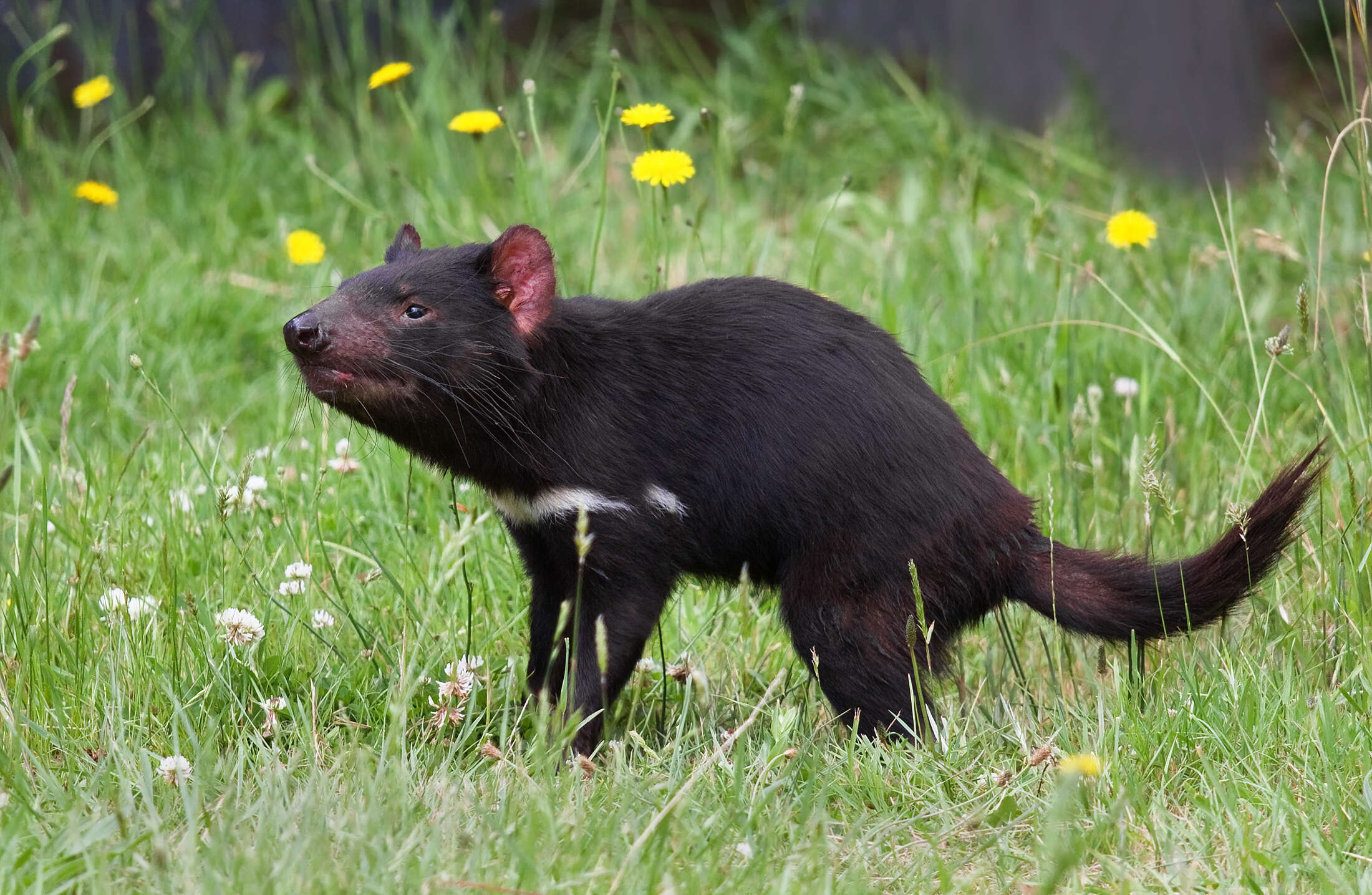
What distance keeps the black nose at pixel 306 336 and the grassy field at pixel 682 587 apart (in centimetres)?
23

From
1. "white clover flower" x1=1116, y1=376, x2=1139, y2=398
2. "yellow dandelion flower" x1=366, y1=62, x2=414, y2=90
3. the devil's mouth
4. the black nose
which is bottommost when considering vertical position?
"white clover flower" x1=1116, y1=376, x2=1139, y2=398

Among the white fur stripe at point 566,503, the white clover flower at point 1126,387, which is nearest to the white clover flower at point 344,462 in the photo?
the white fur stripe at point 566,503

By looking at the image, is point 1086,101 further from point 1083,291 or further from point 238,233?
point 238,233

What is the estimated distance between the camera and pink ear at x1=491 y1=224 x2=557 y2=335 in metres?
2.82

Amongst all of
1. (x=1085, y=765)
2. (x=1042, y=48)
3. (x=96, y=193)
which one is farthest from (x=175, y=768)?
(x=1042, y=48)

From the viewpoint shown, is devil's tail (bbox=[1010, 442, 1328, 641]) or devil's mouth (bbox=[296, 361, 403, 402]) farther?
devil's tail (bbox=[1010, 442, 1328, 641])

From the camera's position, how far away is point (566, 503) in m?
2.83

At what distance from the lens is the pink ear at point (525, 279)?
2816 millimetres

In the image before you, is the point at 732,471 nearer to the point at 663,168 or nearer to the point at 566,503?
the point at 566,503

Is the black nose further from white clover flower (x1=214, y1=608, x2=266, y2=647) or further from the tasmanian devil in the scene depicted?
white clover flower (x1=214, y1=608, x2=266, y2=647)

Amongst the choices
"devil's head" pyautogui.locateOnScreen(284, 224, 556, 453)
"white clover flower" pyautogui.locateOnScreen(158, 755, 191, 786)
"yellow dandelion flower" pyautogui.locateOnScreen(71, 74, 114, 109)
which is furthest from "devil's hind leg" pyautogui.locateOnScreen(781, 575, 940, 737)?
"yellow dandelion flower" pyautogui.locateOnScreen(71, 74, 114, 109)

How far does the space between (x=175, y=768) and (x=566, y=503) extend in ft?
2.79

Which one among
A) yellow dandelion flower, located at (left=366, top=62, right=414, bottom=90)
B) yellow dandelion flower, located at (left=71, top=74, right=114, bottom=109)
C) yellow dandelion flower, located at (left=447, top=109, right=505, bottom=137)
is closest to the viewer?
yellow dandelion flower, located at (left=447, top=109, right=505, bottom=137)

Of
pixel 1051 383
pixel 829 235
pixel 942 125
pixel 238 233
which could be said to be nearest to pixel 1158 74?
pixel 942 125
